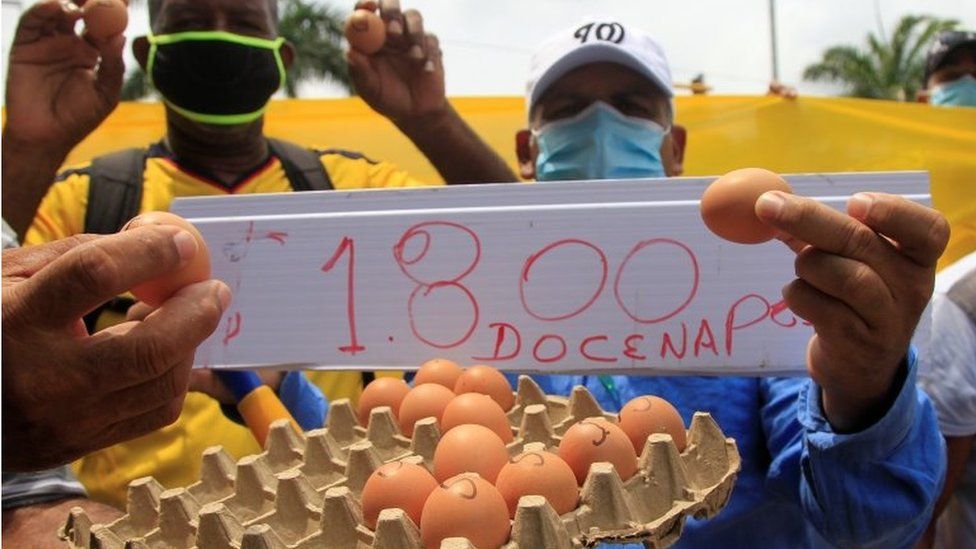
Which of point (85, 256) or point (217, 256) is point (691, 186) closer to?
point (217, 256)

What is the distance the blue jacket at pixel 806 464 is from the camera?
4.46 ft

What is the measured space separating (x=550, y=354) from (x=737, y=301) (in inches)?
14.4

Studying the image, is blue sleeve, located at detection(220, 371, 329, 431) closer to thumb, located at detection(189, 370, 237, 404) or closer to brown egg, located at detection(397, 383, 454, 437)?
thumb, located at detection(189, 370, 237, 404)

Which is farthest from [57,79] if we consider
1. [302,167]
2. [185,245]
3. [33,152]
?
[185,245]

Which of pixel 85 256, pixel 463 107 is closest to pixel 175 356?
pixel 85 256

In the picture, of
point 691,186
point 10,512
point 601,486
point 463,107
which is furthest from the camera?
point 463,107

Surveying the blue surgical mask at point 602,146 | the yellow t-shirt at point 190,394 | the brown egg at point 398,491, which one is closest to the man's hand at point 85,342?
the brown egg at point 398,491

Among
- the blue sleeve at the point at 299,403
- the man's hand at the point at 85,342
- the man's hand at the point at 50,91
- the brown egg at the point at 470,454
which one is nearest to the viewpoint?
the man's hand at the point at 85,342

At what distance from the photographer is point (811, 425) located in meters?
1.39

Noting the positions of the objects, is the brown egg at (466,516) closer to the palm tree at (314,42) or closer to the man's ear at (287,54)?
the man's ear at (287,54)

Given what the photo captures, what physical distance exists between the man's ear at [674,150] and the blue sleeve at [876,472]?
920 mm

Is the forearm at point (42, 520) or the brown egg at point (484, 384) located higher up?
the brown egg at point (484, 384)

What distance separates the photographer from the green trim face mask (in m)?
2.58

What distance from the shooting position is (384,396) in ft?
5.16
